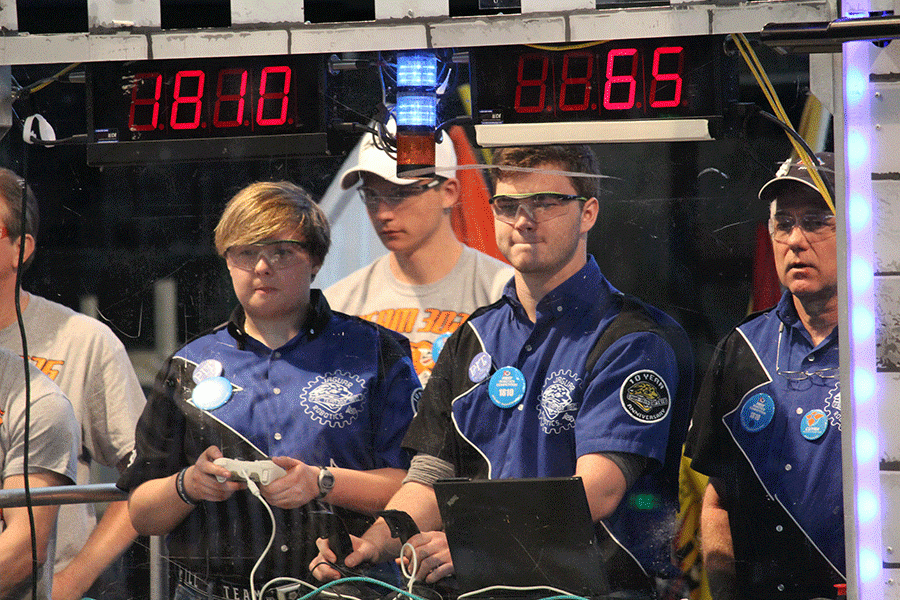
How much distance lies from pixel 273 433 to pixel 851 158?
1.78 metres

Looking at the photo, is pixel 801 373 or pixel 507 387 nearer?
pixel 801 373

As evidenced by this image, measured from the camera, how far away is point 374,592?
116 inches

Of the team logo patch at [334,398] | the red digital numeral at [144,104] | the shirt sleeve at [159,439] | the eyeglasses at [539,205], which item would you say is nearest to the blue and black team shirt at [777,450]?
the eyeglasses at [539,205]

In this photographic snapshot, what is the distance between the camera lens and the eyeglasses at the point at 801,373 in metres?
2.81

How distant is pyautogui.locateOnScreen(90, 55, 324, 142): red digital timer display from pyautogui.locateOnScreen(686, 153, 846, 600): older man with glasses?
141cm

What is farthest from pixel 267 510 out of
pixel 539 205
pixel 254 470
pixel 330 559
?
pixel 539 205

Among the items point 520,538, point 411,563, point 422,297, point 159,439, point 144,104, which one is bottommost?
point 411,563

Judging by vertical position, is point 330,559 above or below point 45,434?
below

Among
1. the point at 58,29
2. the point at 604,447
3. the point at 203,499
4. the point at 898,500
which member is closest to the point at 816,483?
the point at 898,500

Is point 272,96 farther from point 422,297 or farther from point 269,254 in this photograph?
point 422,297

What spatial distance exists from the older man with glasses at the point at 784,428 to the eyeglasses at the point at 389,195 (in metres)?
1.03

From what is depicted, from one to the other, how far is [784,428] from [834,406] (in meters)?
0.15

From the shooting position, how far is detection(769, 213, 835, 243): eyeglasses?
2844mm

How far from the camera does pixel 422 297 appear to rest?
3.06 metres
